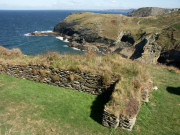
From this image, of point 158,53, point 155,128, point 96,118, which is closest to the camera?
point 155,128

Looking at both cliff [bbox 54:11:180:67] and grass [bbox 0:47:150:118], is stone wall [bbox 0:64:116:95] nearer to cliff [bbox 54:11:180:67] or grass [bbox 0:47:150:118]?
grass [bbox 0:47:150:118]

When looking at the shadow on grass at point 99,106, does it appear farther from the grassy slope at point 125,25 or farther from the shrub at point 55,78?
the grassy slope at point 125,25

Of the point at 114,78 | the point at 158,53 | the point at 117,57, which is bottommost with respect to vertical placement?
the point at 158,53

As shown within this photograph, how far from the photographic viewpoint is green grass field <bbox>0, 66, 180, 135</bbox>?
800 cm

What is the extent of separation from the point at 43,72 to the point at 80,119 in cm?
585

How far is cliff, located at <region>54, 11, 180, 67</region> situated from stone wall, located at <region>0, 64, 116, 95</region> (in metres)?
34.4

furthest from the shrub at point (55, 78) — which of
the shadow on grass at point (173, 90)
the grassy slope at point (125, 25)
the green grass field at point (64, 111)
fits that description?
the grassy slope at point (125, 25)

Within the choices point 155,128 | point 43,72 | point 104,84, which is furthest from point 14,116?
point 155,128

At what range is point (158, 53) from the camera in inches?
1594

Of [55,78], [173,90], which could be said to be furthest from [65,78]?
[173,90]

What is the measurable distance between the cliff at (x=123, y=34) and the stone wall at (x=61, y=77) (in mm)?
34356

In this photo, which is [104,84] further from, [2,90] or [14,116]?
[2,90]

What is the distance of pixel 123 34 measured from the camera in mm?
68688

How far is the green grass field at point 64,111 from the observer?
8.00 metres
